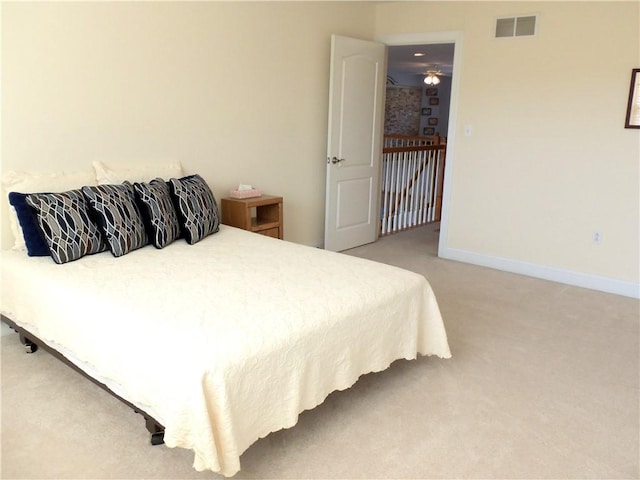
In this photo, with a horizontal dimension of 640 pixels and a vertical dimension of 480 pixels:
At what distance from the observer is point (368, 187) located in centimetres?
530

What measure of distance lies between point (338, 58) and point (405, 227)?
8.25 feet

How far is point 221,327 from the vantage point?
188 cm

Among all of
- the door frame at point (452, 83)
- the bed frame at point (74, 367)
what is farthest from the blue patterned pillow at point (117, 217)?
the door frame at point (452, 83)

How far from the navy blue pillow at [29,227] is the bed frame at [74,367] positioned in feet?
1.46

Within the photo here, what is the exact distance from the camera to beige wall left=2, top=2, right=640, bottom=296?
3014mm

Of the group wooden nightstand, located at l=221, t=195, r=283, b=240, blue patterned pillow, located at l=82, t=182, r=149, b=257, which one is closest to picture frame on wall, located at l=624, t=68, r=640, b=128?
wooden nightstand, located at l=221, t=195, r=283, b=240

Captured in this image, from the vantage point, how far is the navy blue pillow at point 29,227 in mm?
2588

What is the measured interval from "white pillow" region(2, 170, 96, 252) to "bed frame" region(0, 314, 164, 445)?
47 centimetres

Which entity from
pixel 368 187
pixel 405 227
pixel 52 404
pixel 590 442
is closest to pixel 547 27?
pixel 368 187

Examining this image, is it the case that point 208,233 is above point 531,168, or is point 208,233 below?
below

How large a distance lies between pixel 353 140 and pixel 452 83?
3.55 ft

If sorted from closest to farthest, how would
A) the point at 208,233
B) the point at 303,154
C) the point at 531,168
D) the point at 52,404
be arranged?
the point at 52,404 → the point at 208,233 → the point at 531,168 → the point at 303,154

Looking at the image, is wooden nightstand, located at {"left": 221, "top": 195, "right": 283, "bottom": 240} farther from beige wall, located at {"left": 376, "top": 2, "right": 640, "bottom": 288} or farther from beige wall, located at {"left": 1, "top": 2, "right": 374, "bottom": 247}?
beige wall, located at {"left": 376, "top": 2, "right": 640, "bottom": 288}

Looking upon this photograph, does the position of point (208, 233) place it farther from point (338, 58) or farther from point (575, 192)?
point (575, 192)
